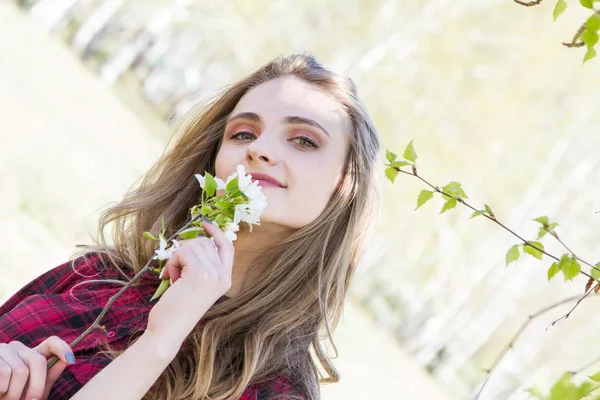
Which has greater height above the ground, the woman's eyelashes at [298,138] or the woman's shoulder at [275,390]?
the woman's eyelashes at [298,138]

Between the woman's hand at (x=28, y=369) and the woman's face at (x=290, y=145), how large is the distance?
34.4 inches

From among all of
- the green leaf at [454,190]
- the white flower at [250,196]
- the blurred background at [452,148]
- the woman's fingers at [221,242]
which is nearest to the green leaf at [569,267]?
the green leaf at [454,190]

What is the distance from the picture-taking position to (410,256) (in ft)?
53.1

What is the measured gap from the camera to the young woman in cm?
247

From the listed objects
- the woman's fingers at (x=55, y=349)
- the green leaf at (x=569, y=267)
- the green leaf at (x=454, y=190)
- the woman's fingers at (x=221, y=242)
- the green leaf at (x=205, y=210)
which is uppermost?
the green leaf at (x=454, y=190)

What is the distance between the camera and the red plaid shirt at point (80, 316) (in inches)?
94.9

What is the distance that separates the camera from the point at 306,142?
109 inches

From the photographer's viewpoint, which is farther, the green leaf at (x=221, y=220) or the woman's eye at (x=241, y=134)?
the woman's eye at (x=241, y=134)

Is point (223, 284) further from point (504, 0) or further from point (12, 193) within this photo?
point (504, 0)

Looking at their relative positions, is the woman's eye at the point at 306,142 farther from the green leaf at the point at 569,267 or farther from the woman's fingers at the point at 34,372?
the green leaf at the point at 569,267

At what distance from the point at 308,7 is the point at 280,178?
1569 cm

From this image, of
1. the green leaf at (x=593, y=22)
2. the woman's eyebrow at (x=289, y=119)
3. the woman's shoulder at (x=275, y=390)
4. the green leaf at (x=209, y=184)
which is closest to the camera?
the green leaf at (x=593, y=22)

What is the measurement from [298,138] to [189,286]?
1.07 meters

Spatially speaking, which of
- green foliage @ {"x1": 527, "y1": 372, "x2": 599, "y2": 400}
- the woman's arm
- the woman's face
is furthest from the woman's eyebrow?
green foliage @ {"x1": 527, "y1": 372, "x2": 599, "y2": 400}
